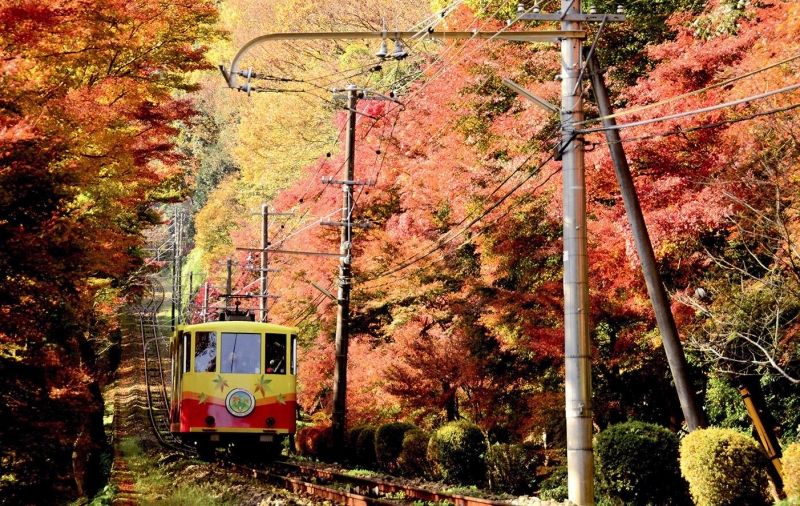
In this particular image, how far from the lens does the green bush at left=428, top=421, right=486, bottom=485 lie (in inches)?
653

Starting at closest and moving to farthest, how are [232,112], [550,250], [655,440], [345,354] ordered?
[655,440] < [550,250] < [345,354] < [232,112]

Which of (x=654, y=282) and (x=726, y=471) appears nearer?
(x=726, y=471)

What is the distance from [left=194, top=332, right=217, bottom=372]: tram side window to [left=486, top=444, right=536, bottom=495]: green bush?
6.48m

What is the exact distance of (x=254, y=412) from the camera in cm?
2044

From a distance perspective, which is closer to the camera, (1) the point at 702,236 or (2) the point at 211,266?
(1) the point at 702,236

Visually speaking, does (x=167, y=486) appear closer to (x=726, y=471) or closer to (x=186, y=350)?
(x=186, y=350)

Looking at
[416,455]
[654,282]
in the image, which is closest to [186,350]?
[416,455]

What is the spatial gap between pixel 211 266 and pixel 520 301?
44345mm

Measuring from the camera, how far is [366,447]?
22.1 meters

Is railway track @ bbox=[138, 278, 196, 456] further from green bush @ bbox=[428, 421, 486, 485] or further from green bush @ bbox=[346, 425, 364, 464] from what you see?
green bush @ bbox=[428, 421, 486, 485]

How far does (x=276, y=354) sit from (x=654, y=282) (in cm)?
972

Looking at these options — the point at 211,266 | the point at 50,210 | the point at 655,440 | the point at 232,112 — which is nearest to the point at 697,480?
the point at 655,440

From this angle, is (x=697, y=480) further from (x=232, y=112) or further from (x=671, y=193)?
(x=232, y=112)

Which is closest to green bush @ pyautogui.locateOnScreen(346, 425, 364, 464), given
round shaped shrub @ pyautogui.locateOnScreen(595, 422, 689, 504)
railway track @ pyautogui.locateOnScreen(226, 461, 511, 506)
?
railway track @ pyautogui.locateOnScreen(226, 461, 511, 506)
